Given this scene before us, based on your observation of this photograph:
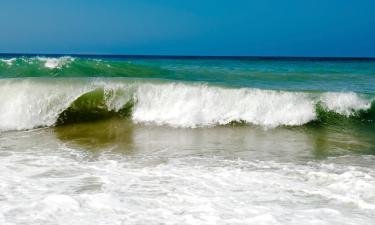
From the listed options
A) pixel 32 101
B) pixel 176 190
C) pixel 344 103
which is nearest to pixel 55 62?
pixel 32 101

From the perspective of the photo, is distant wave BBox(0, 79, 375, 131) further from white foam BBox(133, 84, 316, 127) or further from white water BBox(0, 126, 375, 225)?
white water BBox(0, 126, 375, 225)

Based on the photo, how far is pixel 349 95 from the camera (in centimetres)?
1015

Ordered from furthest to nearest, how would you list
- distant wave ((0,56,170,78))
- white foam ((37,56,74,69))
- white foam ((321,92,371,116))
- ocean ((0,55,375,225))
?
1. white foam ((37,56,74,69))
2. distant wave ((0,56,170,78))
3. white foam ((321,92,371,116))
4. ocean ((0,55,375,225))

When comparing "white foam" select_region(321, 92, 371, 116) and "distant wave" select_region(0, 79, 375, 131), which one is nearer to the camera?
Result: "distant wave" select_region(0, 79, 375, 131)

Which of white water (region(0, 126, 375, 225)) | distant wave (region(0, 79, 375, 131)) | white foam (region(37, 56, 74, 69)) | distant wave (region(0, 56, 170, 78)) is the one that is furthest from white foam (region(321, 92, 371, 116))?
white foam (region(37, 56, 74, 69))

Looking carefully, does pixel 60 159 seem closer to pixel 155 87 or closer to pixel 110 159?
pixel 110 159

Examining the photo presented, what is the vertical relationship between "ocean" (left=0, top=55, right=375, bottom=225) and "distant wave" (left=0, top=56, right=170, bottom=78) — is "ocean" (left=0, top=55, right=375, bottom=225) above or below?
below

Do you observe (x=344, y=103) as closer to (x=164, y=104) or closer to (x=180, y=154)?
(x=164, y=104)

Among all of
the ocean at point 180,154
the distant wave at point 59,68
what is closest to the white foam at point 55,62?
the distant wave at point 59,68

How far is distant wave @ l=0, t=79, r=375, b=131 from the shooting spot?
911cm

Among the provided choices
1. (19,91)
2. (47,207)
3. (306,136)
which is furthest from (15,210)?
(19,91)

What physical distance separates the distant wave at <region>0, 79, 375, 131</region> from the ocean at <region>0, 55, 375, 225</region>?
1.0 inches

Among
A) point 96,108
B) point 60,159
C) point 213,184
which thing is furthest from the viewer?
point 96,108

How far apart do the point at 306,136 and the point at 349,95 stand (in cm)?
279
